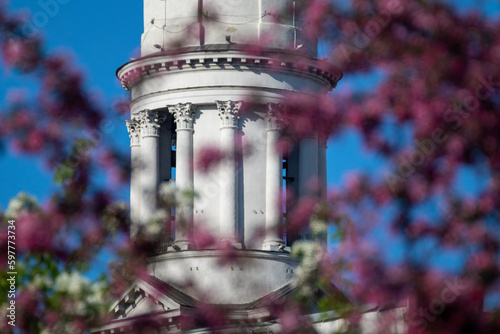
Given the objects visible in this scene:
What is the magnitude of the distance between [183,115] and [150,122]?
168 cm

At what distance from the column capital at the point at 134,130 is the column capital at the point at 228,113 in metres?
3.56

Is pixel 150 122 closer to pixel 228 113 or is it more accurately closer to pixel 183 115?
pixel 183 115

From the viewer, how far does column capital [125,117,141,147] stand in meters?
62.2

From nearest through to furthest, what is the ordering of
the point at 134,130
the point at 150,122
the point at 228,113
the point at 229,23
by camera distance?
the point at 229,23, the point at 228,113, the point at 150,122, the point at 134,130

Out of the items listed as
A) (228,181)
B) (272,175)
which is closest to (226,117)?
(228,181)

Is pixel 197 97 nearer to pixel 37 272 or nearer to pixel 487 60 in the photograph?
pixel 37 272

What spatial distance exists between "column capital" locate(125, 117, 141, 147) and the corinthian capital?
1844mm

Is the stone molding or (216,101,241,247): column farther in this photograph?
(216,101,241,247): column

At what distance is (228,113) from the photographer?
198ft

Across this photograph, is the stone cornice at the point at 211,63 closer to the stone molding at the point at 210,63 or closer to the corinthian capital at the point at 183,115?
the stone molding at the point at 210,63

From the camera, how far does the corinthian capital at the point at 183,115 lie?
60.6m

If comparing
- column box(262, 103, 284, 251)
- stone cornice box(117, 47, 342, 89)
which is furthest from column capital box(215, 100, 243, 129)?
stone cornice box(117, 47, 342, 89)

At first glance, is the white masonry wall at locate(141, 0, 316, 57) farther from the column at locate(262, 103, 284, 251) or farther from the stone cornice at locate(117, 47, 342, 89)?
the column at locate(262, 103, 284, 251)

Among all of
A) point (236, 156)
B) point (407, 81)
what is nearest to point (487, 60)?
point (407, 81)
